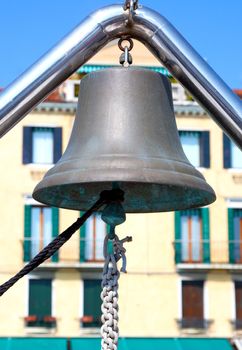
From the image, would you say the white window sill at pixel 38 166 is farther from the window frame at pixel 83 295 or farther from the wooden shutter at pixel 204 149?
the wooden shutter at pixel 204 149

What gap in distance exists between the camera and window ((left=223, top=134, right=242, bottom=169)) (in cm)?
2653

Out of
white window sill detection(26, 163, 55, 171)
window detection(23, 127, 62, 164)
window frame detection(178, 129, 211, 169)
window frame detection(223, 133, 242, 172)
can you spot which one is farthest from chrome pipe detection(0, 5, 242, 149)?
window frame detection(223, 133, 242, 172)

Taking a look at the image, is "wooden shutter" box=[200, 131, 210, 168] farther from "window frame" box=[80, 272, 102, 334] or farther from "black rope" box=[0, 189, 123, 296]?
"black rope" box=[0, 189, 123, 296]

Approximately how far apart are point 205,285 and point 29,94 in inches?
899

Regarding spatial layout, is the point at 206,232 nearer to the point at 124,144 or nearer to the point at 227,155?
the point at 227,155

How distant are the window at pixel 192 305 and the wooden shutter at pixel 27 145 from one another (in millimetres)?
4339

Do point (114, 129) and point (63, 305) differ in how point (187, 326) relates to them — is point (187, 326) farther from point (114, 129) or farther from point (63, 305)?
point (114, 129)

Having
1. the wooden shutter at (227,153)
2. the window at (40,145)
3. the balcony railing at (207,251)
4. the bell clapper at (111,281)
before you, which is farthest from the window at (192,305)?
the bell clapper at (111,281)

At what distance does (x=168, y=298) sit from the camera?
25.9m

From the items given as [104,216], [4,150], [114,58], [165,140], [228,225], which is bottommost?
[104,216]

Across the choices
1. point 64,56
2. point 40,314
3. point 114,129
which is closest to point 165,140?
point 114,129

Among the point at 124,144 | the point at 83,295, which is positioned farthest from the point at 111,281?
the point at 83,295

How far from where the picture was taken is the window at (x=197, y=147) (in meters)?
26.3

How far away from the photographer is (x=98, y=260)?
25.3m
